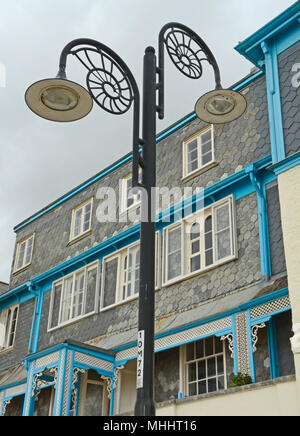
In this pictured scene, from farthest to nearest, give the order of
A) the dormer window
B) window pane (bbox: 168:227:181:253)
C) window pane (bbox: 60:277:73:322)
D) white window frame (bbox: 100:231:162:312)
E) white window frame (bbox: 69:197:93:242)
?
1. white window frame (bbox: 69:197:93:242)
2. window pane (bbox: 60:277:73:322)
3. white window frame (bbox: 100:231:162:312)
4. the dormer window
5. window pane (bbox: 168:227:181:253)

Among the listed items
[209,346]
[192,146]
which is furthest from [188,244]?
[192,146]

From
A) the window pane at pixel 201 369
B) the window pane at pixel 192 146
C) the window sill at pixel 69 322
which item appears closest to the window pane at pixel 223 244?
the window pane at pixel 201 369

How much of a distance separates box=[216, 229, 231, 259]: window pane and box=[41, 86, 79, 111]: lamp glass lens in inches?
328

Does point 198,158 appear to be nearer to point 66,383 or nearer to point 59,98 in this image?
point 66,383

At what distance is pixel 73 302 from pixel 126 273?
2.56 meters

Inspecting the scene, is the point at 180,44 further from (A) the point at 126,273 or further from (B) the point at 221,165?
(A) the point at 126,273

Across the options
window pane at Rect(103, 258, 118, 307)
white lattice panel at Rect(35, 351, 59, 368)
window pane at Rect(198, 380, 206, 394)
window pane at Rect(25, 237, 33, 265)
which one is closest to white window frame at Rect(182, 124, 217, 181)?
window pane at Rect(103, 258, 118, 307)

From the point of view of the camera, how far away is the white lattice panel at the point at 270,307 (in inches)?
471

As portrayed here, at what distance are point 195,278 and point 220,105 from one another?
8.06 m

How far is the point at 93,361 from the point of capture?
15484mm

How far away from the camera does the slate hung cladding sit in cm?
1245

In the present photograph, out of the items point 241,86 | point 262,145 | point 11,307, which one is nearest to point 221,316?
point 262,145

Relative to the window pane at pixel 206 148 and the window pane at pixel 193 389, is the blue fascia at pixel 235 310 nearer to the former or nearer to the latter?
the window pane at pixel 193 389

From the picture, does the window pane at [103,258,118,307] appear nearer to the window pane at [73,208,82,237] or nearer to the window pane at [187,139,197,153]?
the window pane at [73,208,82,237]
